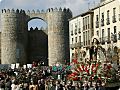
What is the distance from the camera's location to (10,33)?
84.6 m

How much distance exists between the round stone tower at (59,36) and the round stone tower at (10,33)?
532 cm

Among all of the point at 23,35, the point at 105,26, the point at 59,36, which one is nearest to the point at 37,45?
the point at 23,35

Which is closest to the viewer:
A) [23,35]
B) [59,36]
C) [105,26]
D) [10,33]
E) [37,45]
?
[105,26]

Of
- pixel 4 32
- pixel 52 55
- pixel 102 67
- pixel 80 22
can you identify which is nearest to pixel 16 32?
pixel 4 32

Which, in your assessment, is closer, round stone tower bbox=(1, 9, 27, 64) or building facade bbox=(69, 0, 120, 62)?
building facade bbox=(69, 0, 120, 62)

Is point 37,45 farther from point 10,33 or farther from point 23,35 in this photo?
point 10,33

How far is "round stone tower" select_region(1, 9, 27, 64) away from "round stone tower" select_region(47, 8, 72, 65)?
5323 mm

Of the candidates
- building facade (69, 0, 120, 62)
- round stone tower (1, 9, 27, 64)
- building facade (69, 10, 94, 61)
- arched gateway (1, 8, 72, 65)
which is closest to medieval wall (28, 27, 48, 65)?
arched gateway (1, 8, 72, 65)

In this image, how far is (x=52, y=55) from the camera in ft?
274

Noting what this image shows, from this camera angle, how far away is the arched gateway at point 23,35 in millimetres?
83125

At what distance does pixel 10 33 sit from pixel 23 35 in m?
2.76

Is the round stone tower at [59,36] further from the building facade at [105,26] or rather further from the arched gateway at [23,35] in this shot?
the building facade at [105,26]

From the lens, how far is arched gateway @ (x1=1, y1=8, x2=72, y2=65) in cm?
8312

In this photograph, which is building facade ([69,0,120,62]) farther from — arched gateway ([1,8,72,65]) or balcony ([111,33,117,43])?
arched gateway ([1,8,72,65])
